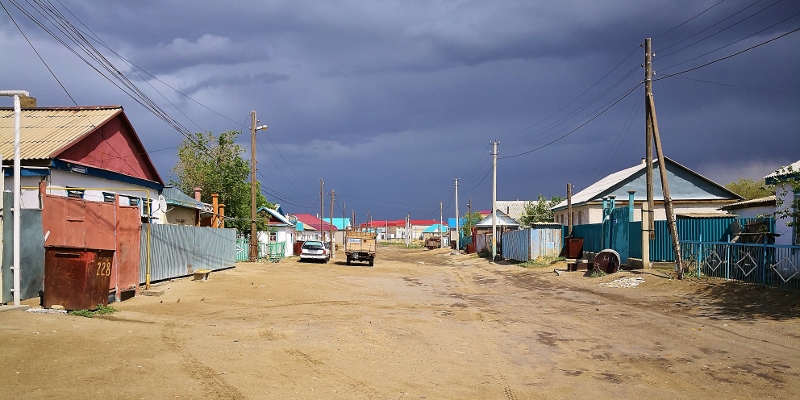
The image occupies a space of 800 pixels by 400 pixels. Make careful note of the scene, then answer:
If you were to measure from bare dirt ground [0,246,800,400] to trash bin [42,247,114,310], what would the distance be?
69 centimetres

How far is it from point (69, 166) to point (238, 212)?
997 inches

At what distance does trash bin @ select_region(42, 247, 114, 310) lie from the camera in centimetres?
1162

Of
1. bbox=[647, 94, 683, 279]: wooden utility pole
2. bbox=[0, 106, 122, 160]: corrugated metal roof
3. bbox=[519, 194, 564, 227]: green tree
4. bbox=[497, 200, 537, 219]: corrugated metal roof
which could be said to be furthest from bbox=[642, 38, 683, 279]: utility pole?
bbox=[497, 200, 537, 219]: corrugated metal roof

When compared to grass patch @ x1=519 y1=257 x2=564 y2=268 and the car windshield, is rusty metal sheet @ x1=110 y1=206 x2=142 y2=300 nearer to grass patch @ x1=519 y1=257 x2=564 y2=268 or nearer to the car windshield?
grass patch @ x1=519 y1=257 x2=564 y2=268

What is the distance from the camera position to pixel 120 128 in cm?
2406

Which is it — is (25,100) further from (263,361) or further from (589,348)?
(589,348)

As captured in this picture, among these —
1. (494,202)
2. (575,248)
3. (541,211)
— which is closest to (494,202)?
(494,202)

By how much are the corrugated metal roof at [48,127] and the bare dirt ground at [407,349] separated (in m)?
6.03

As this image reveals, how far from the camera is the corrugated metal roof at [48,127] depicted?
62.7 ft

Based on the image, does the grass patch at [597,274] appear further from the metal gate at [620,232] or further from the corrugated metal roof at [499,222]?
the corrugated metal roof at [499,222]

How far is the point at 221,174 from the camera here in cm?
4466

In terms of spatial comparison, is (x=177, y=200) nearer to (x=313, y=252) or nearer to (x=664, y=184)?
(x=313, y=252)

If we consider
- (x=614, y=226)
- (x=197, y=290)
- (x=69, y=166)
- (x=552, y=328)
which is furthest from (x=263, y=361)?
(x=614, y=226)

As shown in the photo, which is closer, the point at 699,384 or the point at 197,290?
the point at 699,384
